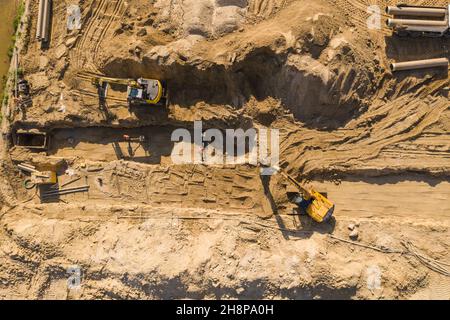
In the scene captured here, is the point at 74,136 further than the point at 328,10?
Yes

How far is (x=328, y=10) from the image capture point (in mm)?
13242

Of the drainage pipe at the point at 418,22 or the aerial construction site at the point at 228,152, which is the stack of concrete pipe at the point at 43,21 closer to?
the aerial construction site at the point at 228,152

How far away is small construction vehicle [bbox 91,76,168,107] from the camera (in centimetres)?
1357

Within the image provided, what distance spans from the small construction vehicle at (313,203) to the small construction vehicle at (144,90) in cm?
524

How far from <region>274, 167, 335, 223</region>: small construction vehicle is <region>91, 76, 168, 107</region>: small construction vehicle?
524 centimetres

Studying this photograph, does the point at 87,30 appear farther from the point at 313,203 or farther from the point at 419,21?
the point at 419,21

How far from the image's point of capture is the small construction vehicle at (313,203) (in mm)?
12586

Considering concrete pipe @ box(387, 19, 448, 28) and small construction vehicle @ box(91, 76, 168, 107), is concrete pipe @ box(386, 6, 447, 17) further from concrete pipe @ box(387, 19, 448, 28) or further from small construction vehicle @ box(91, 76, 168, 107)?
small construction vehicle @ box(91, 76, 168, 107)

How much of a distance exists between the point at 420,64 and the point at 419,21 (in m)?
1.54

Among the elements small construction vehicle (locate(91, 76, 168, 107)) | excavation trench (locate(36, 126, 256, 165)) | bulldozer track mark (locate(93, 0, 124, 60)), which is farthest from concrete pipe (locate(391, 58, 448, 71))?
bulldozer track mark (locate(93, 0, 124, 60))

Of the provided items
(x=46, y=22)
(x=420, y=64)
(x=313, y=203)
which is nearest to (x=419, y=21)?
(x=420, y=64)

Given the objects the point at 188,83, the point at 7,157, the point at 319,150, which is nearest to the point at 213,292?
the point at 319,150

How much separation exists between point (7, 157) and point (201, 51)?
907cm

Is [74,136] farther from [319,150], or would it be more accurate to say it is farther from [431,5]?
[431,5]
